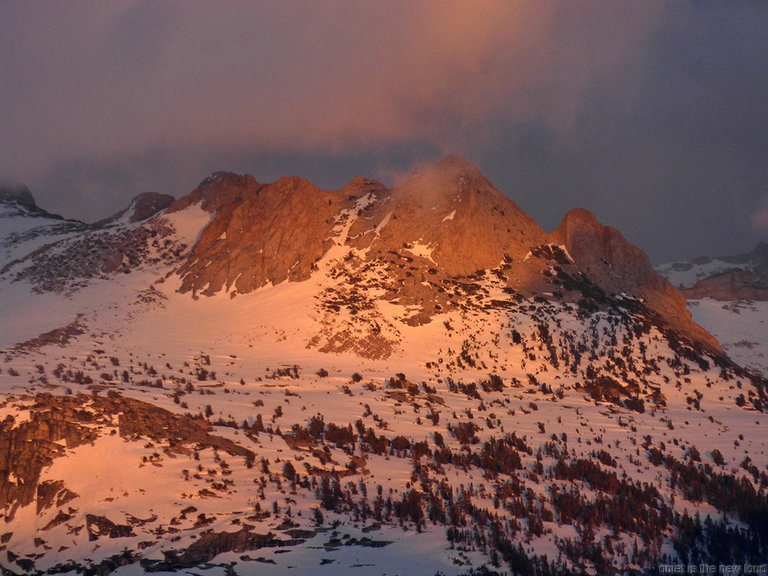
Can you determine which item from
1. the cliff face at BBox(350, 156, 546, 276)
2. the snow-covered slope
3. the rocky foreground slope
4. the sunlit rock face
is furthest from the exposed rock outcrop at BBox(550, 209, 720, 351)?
the snow-covered slope

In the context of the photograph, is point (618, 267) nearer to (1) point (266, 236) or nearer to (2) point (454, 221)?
(2) point (454, 221)

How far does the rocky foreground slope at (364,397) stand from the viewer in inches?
506

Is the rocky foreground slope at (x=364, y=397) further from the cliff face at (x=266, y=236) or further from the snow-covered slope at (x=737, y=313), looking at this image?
the snow-covered slope at (x=737, y=313)

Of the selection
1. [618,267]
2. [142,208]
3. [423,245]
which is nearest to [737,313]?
[618,267]

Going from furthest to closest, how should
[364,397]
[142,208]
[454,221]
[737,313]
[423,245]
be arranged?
[142,208] → [737,313] → [454,221] → [423,245] → [364,397]

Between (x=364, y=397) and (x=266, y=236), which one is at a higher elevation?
(x=266, y=236)

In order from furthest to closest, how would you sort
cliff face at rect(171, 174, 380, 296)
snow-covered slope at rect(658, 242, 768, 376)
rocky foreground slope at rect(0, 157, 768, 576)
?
1. snow-covered slope at rect(658, 242, 768, 376)
2. cliff face at rect(171, 174, 380, 296)
3. rocky foreground slope at rect(0, 157, 768, 576)

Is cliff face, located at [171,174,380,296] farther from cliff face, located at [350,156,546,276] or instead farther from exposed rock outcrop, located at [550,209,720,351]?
exposed rock outcrop, located at [550,209,720,351]

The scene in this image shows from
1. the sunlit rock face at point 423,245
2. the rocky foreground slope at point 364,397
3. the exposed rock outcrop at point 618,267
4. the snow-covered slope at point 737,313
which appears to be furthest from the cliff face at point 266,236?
the snow-covered slope at point 737,313

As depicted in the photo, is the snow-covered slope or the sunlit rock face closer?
the sunlit rock face

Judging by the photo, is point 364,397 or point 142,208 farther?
point 142,208

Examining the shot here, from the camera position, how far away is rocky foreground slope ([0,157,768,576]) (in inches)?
506

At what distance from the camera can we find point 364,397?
2783cm

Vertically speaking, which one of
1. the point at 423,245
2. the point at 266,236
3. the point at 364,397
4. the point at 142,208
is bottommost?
the point at 364,397
